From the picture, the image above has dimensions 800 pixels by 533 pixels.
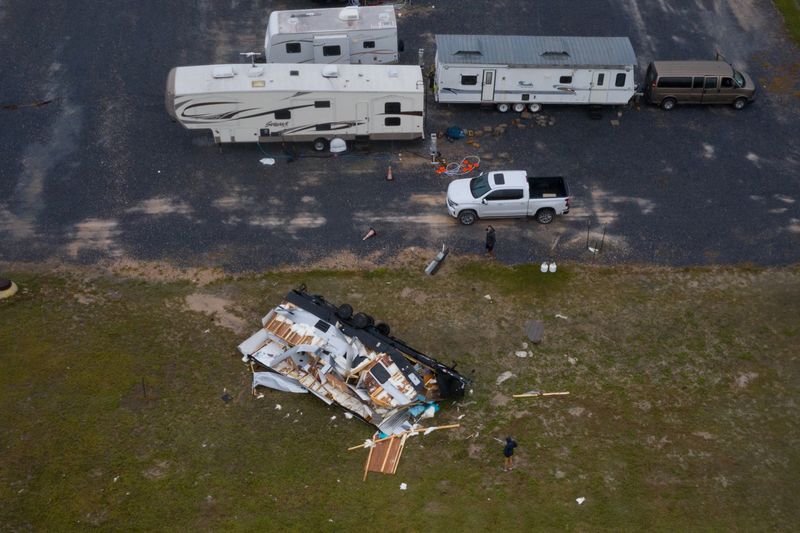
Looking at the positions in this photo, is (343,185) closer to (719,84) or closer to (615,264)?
(615,264)

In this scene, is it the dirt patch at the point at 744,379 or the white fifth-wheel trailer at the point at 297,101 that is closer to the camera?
the dirt patch at the point at 744,379

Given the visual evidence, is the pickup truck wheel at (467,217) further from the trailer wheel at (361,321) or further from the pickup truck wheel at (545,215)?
the trailer wheel at (361,321)

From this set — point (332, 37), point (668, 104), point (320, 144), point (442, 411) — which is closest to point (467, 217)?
point (320, 144)

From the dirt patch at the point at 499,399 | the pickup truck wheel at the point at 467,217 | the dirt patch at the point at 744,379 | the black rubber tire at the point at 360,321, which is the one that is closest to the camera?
the dirt patch at the point at 499,399

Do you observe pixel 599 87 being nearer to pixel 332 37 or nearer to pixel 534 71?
pixel 534 71

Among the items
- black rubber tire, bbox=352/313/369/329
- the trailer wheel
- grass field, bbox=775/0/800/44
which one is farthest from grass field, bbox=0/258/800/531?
grass field, bbox=775/0/800/44

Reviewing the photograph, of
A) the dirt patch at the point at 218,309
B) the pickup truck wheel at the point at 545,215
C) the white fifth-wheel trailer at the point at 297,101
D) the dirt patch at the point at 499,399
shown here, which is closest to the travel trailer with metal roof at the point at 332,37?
the white fifth-wheel trailer at the point at 297,101

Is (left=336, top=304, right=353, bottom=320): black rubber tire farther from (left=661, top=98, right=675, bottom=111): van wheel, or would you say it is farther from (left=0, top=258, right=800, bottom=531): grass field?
(left=661, top=98, right=675, bottom=111): van wheel
